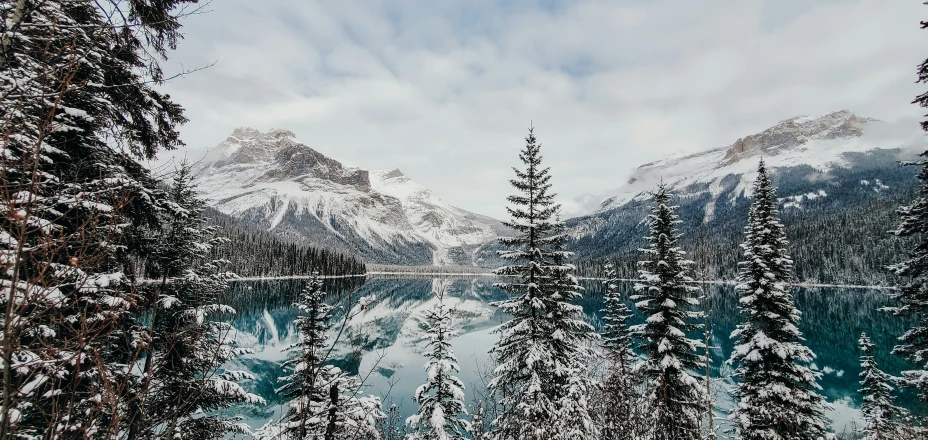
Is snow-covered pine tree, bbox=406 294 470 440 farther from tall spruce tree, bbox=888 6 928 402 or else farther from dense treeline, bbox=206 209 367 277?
dense treeline, bbox=206 209 367 277

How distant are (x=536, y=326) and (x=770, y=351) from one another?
8.97 metres

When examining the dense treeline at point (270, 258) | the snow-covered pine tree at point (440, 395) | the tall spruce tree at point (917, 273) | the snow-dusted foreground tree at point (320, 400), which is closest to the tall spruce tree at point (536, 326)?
the snow-covered pine tree at point (440, 395)

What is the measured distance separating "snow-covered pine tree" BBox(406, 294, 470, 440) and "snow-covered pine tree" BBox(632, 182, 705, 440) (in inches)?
307

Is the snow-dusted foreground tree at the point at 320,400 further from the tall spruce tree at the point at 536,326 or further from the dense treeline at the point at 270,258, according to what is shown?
the dense treeline at the point at 270,258

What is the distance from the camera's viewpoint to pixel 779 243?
53.1ft

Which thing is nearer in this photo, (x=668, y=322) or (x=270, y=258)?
(x=668, y=322)

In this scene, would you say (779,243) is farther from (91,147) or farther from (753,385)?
(91,147)

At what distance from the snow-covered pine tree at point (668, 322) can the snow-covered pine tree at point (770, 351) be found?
1.71 meters

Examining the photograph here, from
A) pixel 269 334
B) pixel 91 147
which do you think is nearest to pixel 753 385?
pixel 91 147

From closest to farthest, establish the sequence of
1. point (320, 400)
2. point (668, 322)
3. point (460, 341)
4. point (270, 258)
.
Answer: point (320, 400)
point (668, 322)
point (460, 341)
point (270, 258)

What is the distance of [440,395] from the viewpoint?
13.6 m

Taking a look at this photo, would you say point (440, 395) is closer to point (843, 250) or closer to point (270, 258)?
point (270, 258)

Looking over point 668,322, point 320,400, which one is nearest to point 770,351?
point 668,322

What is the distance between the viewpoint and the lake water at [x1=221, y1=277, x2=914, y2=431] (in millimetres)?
30484
